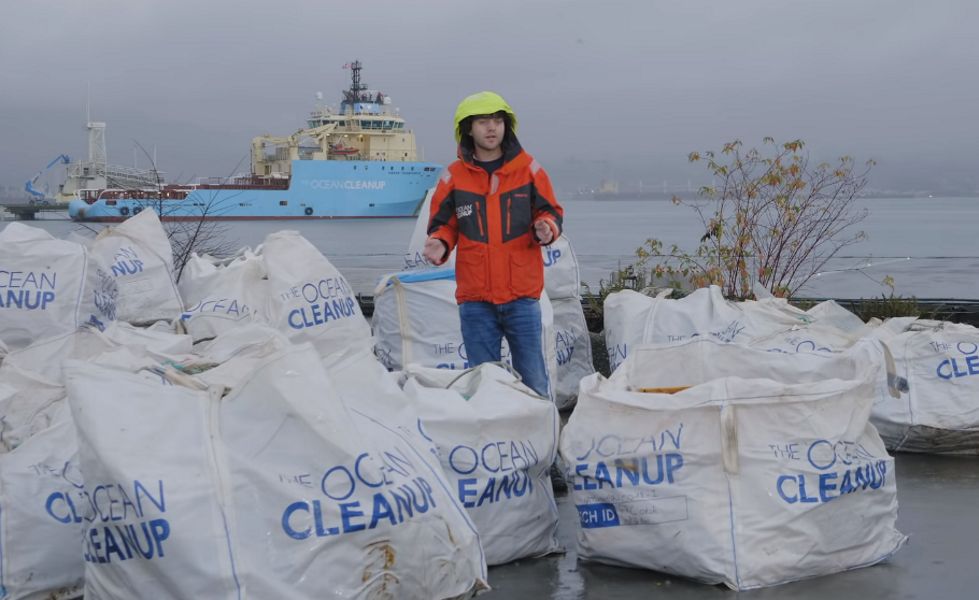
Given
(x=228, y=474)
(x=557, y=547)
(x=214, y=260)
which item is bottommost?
(x=557, y=547)

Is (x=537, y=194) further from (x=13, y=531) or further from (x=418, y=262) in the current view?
(x=13, y=531)

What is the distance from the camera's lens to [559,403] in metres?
5.87

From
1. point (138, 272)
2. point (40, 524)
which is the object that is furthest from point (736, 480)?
A: point (138, 272)

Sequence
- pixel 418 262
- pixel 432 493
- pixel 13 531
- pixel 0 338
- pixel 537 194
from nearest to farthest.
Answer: pixel 432 493
pixel 13 531
pixel 537 194
pixel 0 338
pixel 418 262

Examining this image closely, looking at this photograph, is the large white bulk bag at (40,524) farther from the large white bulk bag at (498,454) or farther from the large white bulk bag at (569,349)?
the large white bulk bag at (569,349)

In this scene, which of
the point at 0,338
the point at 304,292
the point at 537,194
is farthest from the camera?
the point at 304,292

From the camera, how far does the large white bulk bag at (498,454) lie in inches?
136

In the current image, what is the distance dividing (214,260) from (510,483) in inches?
142

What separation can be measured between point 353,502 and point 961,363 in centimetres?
331

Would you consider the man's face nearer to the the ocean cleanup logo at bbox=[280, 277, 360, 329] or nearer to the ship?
the the ocean cleanup logo at bbox=[280, 277, 360, 329]

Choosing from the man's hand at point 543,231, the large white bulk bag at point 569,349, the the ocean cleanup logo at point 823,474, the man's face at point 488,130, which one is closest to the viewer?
the the ocean cleanup logo at point 823,474

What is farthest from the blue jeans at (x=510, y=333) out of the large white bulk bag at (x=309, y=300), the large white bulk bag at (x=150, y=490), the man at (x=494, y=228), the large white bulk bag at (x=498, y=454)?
the large white bulk bag at (x=150, y=490)

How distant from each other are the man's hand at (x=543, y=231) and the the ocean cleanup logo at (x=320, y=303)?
1598 mm

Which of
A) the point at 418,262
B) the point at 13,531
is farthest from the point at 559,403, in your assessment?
the point at 13,531
